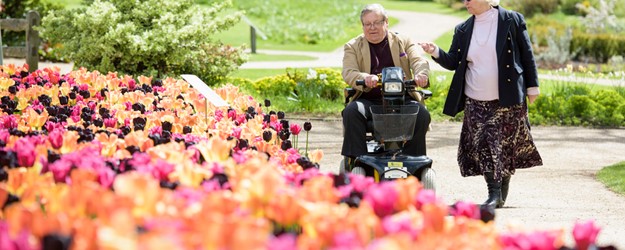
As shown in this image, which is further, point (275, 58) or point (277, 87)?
point (275, 58)

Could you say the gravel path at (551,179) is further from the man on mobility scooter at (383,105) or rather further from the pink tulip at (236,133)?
the pink tulip at (236,133)

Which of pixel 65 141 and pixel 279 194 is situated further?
pixel 65 141

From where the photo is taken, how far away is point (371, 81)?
6.78 meters

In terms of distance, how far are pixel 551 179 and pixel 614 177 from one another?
19.2 inches

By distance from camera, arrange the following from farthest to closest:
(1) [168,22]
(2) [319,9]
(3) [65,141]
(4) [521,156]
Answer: (2) [319,9], (1) [168,22], (4) [521,156], (3) [65,141]

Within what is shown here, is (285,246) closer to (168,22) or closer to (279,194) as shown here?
(279,194)

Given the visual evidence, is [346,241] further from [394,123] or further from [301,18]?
[301,18]

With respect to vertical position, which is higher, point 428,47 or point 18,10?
point 428,47

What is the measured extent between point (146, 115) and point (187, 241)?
391 centimetres

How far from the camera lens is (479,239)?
301 cm

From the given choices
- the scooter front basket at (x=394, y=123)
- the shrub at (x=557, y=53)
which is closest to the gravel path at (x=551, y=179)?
the scooter front basket at (x=394, y=123)

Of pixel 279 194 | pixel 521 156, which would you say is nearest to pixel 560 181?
pixel 521 156

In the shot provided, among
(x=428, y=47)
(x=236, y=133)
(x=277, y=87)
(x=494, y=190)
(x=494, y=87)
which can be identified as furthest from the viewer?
(x=277, y=87)

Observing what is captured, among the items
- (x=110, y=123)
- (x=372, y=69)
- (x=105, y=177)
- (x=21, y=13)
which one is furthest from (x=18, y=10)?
(x=105, y=177)
